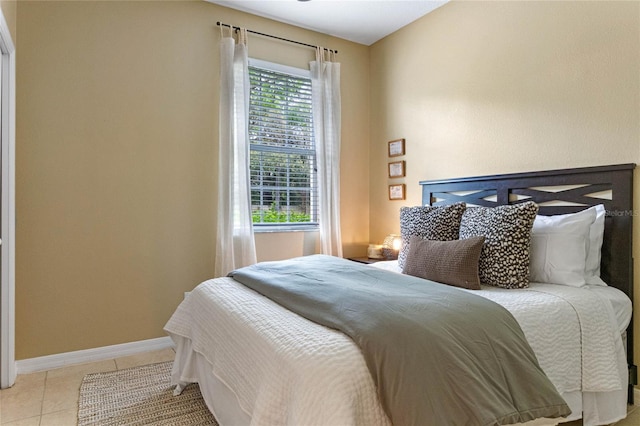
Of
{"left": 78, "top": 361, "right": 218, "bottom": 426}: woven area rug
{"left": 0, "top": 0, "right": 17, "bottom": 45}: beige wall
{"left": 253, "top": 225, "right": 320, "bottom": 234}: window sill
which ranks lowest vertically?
{"left": 78, "top": 361, "right": 218, "bottom": 426}: woven area rug

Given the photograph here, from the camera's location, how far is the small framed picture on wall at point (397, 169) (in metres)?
3.64

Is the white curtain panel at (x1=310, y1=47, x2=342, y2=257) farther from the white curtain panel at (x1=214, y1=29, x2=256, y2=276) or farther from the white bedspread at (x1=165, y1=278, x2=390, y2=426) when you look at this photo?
the white bedspread at (x1=165, y1=278, x2=390, y2=426)

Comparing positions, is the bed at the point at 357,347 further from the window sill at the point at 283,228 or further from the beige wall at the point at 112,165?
the window sill at the point at 283,228

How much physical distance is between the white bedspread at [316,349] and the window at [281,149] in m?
1.35

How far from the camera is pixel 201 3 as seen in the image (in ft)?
10.4

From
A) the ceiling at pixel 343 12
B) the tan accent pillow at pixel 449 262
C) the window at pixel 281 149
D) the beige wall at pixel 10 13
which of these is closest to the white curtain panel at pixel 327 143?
the window at pixel 281 149

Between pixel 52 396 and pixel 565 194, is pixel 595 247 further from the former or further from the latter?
pixel 52 396

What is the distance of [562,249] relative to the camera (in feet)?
6.91

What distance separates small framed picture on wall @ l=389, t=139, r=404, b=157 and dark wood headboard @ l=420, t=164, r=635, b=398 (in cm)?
100

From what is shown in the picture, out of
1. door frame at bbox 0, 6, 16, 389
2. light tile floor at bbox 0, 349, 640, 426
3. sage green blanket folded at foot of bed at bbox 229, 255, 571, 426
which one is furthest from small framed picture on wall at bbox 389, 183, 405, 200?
door frame at bbox 0, 6, 16, 389

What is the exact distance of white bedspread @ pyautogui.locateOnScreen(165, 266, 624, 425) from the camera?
1.12m

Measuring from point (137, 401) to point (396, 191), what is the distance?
2.66 meters

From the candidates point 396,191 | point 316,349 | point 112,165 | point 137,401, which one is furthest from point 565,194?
point 112,165

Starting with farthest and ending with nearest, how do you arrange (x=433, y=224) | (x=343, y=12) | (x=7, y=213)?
1. (x=343, y=12)
2. (x=433, y=224)
3. (x=7, y=213)
